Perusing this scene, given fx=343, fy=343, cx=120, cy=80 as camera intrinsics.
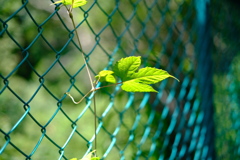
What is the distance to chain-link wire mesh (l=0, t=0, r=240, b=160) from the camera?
75.5 inches

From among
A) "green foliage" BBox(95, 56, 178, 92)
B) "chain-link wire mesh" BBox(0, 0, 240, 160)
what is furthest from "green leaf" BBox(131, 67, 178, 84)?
"chain-link wire mesh" BBox(0, 0, 240, 160)

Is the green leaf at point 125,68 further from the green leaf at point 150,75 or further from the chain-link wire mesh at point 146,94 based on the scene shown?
the chain-link wire mesh at point 146,94

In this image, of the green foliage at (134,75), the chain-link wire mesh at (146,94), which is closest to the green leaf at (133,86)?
the green foliage at (134,75)

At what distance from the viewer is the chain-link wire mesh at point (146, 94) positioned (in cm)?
192

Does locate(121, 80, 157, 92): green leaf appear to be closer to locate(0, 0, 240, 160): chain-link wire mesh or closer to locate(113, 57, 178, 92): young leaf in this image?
locate(113, 57, 178, 92): young leaf

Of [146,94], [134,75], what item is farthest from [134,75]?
[146,94]

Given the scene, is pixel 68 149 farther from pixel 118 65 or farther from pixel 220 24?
pixel 118 65

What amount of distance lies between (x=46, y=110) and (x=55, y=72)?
0.45 m

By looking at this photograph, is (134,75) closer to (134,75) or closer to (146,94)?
(134,75)

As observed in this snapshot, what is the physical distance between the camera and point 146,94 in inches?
65.8

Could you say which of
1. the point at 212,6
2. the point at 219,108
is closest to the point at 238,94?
the point at 219,108

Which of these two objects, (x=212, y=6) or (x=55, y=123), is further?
(x=55, y=123)

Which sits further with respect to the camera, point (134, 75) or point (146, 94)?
point (146, 94)

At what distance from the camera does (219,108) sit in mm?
2225
